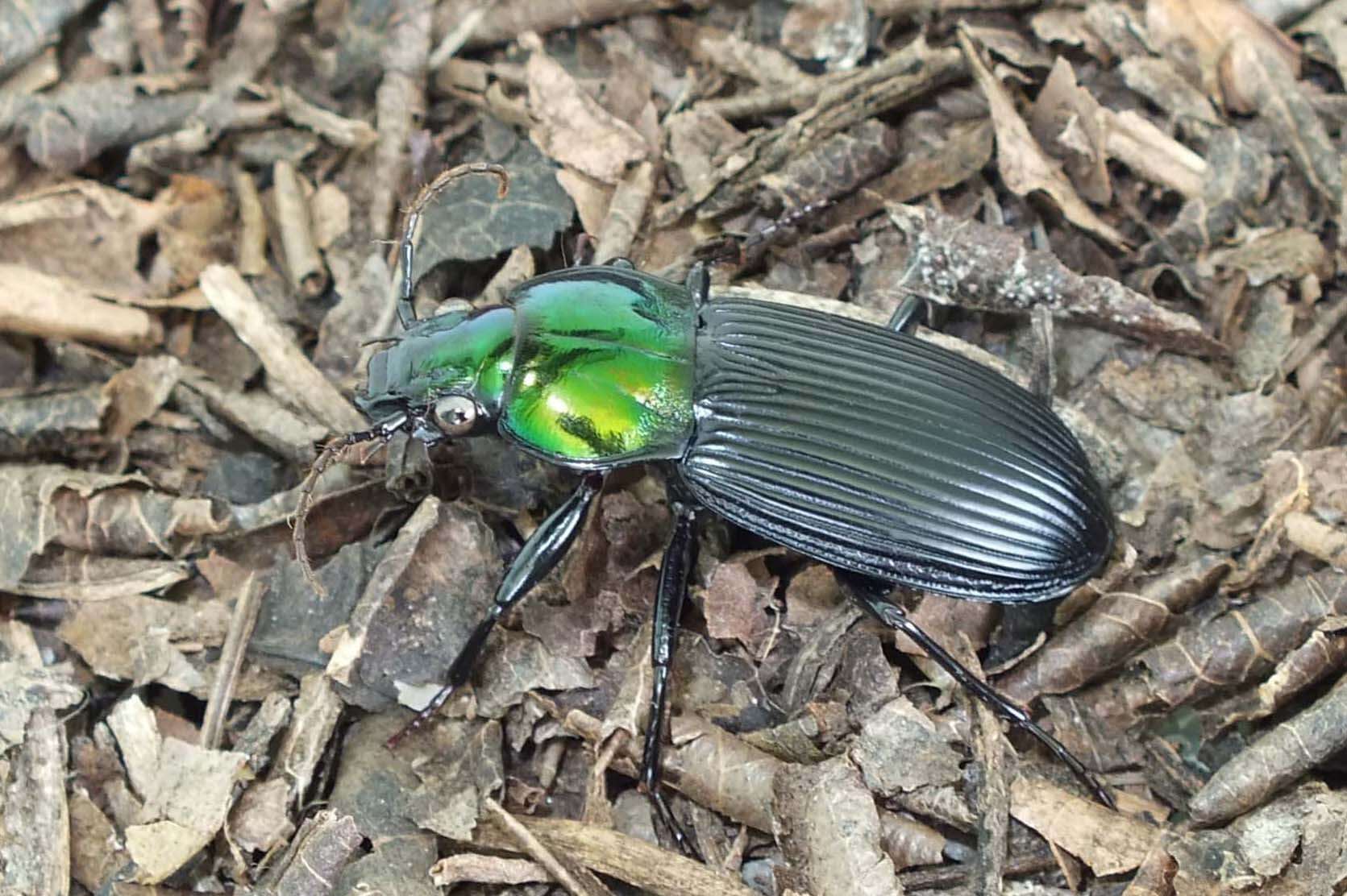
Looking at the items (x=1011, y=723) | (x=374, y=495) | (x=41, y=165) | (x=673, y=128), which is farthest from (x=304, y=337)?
(x=1011, y=723)

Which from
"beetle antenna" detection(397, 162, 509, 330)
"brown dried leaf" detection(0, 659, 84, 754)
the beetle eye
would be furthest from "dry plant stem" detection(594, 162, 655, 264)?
"brown dried leaf" detection(0, 659, 84, 754)

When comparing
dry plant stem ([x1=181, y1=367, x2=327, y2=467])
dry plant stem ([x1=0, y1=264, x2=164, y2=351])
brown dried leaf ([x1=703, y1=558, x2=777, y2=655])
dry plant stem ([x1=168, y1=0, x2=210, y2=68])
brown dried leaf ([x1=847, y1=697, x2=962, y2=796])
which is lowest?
brown dried leaf ([x1=847, y1=697, x2=962, y2=796])

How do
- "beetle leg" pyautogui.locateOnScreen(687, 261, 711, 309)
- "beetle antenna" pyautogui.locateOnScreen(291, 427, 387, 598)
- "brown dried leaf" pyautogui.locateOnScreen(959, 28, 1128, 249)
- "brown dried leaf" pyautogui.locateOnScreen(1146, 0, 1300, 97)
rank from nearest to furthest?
"beetle antenna" pyautogui.locateOnScreen(291, 427, 387, 598)
"beetle leg" pyautogui.locateOnScreen(687, 261, 711, 309)
"brown dried leaf" pyautogui.locateOnScreen(959, 28, 1128, 249)
"brown dried leaf" pyautogui.locateOnScreen(1146, 0, 1300, 97)

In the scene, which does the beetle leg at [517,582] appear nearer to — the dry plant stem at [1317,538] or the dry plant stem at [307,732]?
the dry plant stem at [307,732]

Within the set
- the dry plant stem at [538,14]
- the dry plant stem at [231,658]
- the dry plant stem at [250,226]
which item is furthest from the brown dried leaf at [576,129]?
the dry plant stem at [231,658]

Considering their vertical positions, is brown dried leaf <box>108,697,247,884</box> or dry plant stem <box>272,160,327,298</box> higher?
dry plant stem <box>272,160,327,298</box>

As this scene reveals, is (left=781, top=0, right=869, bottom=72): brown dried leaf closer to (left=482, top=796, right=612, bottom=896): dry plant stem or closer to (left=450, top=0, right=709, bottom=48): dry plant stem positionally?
(left=450, top=0, right=709, bottom=48): dry plant stem

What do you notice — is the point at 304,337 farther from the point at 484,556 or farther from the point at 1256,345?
the point at 1256,345

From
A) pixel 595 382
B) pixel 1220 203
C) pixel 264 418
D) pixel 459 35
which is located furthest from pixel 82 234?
pixel 1220 203
